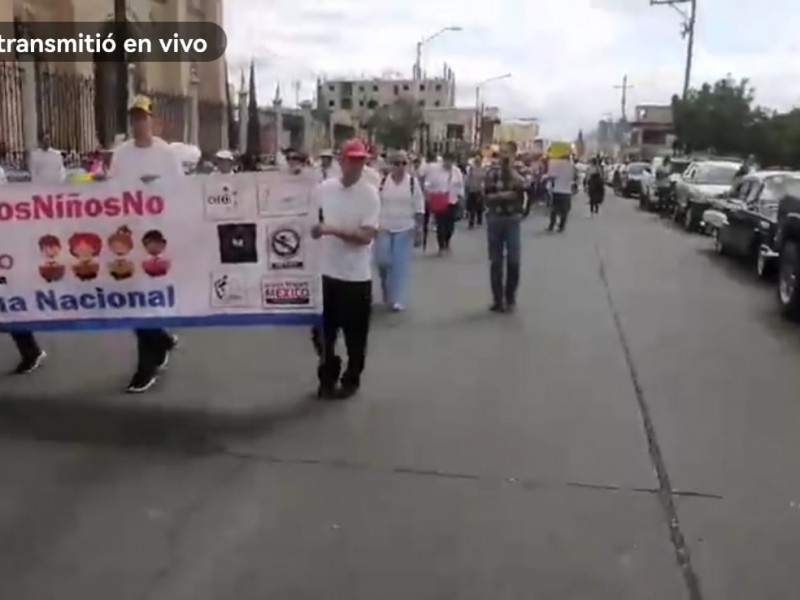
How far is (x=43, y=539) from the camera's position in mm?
5023

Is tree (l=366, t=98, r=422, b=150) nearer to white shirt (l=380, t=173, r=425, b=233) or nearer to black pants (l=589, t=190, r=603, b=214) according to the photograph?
black pants (l=589, t=190, r=603, b=214)

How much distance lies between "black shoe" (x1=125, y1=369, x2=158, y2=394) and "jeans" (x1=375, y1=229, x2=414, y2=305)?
14.8 feet

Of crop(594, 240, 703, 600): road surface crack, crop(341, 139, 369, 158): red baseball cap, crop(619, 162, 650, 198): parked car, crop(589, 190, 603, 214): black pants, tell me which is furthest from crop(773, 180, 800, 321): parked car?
crop(619, 162, 650, 198): parked car

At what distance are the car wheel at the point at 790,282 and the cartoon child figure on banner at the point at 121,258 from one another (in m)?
7.46

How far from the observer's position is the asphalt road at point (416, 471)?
Answer: 4.68 meters

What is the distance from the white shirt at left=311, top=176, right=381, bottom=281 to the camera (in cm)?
766

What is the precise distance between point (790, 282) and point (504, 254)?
3173 millimetres

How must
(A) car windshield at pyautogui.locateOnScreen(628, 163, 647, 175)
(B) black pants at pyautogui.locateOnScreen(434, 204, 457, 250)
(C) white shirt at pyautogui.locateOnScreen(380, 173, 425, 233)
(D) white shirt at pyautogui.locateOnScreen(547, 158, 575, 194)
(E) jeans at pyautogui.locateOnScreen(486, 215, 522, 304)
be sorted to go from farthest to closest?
(A) car windshield at pyautogui.locateOnScreen(628, 163, 647, 175)
(D) white shirt at pyautogui.locateOnScreen(547, 158, 575, 194)
(B) black pants at pyautogui.locateOnScreen(434, 204, 457, 250)
(C) white shirt at pyautogui.locateOnScreen(380, 173, 425, 233)
(E) jeans at pyautogui.locateOnScreen(486, 215, 522, 304)

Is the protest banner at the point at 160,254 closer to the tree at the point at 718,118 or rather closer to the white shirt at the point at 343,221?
the white shirt at the point at 343,221

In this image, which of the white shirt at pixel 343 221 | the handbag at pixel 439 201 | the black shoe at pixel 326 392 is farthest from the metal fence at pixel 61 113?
the black shoe at pixel 326 392

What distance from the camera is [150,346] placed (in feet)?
26.1

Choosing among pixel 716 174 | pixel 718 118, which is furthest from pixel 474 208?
pixel 718 118

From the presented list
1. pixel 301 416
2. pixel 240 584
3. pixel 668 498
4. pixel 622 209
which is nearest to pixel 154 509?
pixel 240 584

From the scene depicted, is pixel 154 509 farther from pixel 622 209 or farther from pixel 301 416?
pixel 622 209
